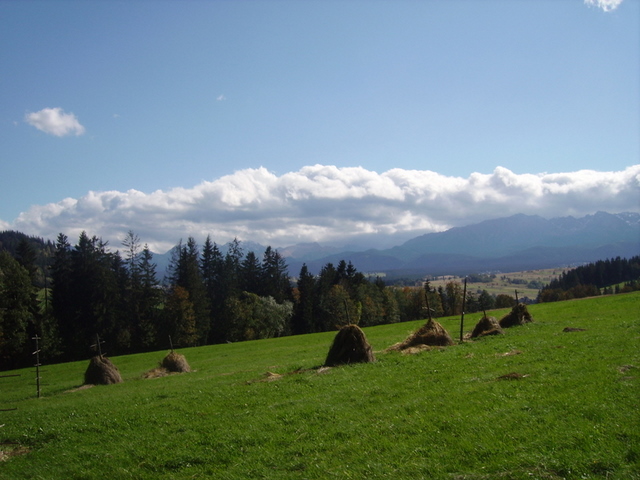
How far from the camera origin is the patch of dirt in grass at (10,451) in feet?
40.3

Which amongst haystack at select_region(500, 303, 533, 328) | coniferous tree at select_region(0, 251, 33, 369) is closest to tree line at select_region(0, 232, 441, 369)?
coniferous tree at select_region(0, 251, 33, 369)

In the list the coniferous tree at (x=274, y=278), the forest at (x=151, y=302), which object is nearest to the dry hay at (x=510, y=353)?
the forest at (x=151, y=302)

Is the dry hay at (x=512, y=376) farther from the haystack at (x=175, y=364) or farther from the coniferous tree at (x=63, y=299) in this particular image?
the coniferous tree at (x=63, y=299)

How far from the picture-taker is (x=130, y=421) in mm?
13930

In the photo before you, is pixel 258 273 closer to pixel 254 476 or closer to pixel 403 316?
pixel 403 316

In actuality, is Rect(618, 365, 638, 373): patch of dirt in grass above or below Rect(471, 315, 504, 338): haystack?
above

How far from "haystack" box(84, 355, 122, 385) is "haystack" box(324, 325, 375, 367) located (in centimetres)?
1666

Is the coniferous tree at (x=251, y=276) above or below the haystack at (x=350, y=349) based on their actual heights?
above

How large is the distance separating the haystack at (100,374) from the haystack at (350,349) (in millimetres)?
16657

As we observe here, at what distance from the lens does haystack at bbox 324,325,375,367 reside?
20.5 meters

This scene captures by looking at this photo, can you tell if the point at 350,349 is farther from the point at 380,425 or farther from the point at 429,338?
the point at 380,425

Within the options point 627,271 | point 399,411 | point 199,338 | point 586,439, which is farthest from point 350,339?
point 627,271

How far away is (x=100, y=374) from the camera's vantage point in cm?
2767

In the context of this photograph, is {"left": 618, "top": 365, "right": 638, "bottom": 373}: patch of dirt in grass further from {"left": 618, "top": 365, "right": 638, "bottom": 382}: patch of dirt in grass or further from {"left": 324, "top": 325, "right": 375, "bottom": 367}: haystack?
{"left": 324, "top": 325, "right": 375, "bottom": 367}: haystack
